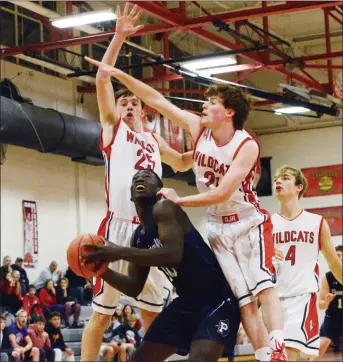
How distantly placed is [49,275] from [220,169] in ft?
43.6

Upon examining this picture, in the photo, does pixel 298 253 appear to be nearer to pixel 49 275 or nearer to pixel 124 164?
pixel 124 164

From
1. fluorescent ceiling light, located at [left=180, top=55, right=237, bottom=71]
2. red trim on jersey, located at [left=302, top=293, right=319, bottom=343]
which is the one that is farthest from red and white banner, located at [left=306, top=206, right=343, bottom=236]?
red trim on jersey, located at [left=302, top=293, right=319, bottom=343]

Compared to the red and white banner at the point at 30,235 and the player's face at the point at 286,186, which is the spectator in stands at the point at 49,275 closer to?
the red and white banner at the point at 30,235

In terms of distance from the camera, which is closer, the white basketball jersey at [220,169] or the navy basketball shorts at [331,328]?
the white basketball jersey at [220,169]

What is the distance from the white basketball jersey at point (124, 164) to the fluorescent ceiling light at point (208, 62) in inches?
406

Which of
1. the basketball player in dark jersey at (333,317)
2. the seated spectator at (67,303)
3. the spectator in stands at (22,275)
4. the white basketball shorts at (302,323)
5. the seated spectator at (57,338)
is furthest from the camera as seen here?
the seated spectator at (67,303)

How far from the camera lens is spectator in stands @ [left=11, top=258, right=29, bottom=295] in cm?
1720

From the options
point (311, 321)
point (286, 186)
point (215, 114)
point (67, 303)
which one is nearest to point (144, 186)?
point (215, 114)

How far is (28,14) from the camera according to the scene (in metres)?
19.0

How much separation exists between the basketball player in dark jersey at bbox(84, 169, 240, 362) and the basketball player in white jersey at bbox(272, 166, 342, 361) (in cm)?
229

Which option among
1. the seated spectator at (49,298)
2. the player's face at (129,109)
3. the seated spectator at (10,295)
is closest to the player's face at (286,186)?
the player's face at (129,109)

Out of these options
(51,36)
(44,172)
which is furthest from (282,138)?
(51,36)

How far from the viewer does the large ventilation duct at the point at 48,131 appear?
15.5 m

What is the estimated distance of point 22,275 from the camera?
17.4m
